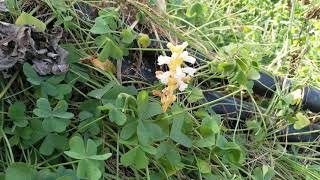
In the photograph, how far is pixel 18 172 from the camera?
0.93 metres

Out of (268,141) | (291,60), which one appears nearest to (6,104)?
(268,141)

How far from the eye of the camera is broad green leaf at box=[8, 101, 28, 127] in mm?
1035

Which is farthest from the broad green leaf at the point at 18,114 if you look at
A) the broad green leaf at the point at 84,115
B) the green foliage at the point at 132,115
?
the broad green leaf at the point at 84,115

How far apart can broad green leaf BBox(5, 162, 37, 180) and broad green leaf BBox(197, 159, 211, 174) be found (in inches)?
15.0

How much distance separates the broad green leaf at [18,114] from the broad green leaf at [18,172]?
0.41 ft

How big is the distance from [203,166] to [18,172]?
0.41 metres

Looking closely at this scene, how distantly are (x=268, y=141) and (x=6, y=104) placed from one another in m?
0.71

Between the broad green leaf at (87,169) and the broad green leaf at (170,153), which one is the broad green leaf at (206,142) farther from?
the broad green leaf at (87,169)

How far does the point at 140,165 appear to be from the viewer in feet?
3.36

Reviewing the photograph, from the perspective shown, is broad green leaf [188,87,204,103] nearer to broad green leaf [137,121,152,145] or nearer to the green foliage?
the green foliage

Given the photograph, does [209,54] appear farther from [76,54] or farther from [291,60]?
[291,60]

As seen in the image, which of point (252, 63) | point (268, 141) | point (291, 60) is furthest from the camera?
point (291, 60)

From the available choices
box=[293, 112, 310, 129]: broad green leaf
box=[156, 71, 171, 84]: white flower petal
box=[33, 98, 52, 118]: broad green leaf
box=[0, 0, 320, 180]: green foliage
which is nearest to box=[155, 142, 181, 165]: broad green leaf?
box=[0, 0, 320, 180]: green foliage

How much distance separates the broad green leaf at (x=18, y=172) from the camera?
3.01 feet
